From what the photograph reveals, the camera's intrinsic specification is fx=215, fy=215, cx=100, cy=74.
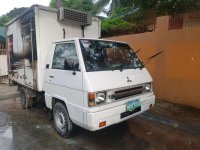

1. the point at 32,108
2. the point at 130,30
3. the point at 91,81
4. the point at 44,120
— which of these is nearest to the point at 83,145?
the point at 91,81

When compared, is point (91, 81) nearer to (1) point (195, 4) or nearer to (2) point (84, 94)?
(2) point (84, 94)

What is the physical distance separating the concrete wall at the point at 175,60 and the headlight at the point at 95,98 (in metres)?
3.80

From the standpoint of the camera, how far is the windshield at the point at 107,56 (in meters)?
4.10

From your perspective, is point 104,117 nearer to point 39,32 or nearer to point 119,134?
point 119,134

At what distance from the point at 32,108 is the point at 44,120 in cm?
132

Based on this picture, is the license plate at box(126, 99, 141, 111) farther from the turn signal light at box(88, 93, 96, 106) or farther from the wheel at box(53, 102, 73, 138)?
the wheel at box(53, 102, 73, 138)

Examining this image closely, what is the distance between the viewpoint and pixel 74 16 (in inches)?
220

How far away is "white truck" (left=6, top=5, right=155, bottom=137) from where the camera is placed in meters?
3.73

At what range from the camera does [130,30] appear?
8391 millimetres

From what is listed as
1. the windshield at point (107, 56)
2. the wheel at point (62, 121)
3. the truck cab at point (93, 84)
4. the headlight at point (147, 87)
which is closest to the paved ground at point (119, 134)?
the wheel at point (62, 121)

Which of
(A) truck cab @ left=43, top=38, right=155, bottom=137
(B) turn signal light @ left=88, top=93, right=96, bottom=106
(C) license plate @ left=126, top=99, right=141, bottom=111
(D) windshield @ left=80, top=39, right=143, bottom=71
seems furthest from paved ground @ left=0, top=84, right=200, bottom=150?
(D) windshield @ left=80, top=39, right=143, bottom=71

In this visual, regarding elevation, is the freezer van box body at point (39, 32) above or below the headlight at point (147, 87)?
above

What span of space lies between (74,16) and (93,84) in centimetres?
262

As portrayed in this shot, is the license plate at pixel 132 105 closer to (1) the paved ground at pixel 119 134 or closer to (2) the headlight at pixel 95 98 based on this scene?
(2) the headlight at pixel 95 98
